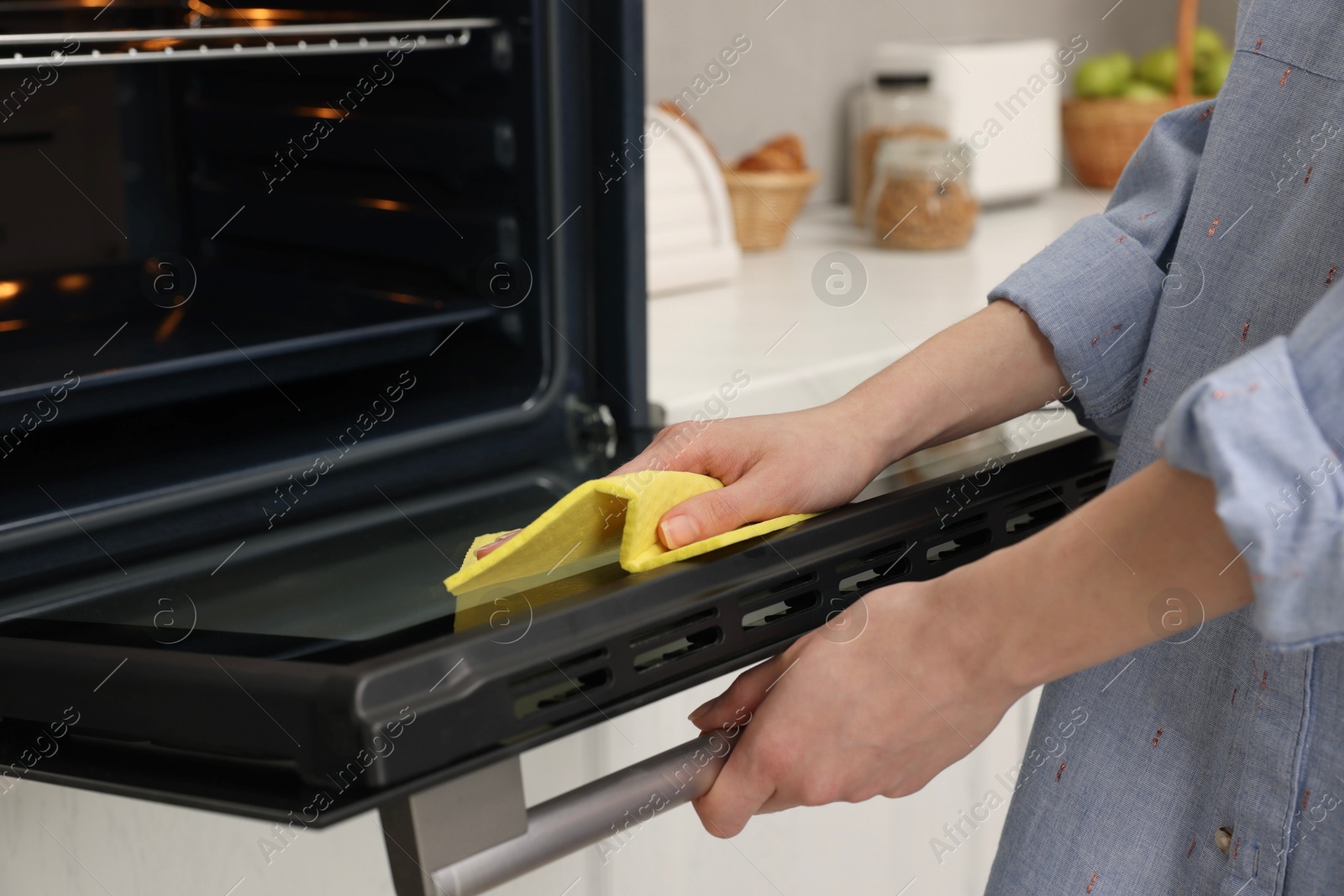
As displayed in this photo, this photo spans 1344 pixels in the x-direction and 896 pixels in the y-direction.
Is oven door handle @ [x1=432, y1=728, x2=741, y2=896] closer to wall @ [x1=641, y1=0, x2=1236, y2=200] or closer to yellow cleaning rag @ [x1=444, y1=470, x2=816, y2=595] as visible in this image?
yellow cleaning rag @ [x1=444, y1=470, x2=816, y2=595]

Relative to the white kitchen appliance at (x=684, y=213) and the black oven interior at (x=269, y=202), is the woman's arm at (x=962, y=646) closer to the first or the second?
the black oven interior at (x=269, y=202)

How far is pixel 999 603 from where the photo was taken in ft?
1.83

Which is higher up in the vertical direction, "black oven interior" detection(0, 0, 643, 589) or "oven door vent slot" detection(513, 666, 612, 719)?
"black oven interior" detection(0, 0, 643, 589)

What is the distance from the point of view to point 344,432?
2.82ft

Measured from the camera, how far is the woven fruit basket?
6.81 ft

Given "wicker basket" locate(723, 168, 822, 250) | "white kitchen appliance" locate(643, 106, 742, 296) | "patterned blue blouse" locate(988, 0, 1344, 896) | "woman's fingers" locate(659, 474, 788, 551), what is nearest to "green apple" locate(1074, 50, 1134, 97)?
"wicker basket" locate(723, 168, 822, 250)

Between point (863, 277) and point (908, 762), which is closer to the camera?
point (908, 762)

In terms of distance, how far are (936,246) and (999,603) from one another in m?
1.19

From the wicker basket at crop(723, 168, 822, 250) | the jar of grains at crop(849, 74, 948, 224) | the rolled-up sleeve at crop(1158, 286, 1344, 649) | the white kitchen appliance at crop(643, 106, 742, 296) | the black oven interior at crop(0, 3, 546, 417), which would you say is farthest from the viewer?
the jar of grains at crop(849, 74, 948, 224)

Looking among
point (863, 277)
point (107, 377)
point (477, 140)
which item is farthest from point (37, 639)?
point (863, 277)

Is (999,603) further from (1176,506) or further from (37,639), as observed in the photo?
(37,639)

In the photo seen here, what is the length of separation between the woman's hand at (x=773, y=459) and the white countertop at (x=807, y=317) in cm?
28

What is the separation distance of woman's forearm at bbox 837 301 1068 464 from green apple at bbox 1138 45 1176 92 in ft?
5.40

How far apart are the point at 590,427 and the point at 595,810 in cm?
41
